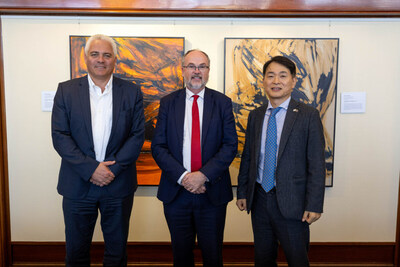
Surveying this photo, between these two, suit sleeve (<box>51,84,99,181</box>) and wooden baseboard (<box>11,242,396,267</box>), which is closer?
suit sleeve (<box>51,84,99,181</box>)

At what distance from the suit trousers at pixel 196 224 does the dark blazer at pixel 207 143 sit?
0.21 ft

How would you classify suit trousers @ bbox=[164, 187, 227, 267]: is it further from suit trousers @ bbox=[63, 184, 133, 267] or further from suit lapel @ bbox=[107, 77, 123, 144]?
suit lapel @ bbox=[107, 77, 123, 144]

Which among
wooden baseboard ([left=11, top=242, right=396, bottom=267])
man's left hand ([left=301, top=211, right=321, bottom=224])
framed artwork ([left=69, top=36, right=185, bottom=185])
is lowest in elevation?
wooden baseboard ([left=11, top=242, right=396, bottom=267])

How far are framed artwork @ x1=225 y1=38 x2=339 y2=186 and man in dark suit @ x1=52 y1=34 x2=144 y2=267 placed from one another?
1.09 m

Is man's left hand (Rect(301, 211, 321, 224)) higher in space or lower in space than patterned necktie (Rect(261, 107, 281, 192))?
lower

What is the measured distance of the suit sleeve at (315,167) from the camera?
1.75 m

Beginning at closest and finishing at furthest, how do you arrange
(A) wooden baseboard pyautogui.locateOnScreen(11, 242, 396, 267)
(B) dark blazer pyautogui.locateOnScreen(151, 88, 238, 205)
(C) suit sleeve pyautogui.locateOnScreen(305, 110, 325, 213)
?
(C) suit sleeve pyautogui.locateOnScreen(305, 110, 325, 213) < (B) dark blazer pyautogui.locateOnScreen(151, 88, 238, 205) < (A) wooden baseboard pyautogui.locateOnScreen(11, 242, 396, 267)

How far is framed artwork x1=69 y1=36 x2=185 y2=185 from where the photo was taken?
105 inches

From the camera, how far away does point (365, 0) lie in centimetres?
258

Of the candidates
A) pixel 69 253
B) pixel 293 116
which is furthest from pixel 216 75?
pixel 69 253

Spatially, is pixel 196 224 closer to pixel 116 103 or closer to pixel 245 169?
pixel 245 169

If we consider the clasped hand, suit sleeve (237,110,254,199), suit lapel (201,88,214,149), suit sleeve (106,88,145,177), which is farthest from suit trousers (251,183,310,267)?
suit sleeve (106,88,145,177)

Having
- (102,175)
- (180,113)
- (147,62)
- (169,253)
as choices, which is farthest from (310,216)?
(147,62)

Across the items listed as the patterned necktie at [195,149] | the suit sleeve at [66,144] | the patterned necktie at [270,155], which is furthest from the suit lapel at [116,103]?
the patterned necktie at [270,155]
